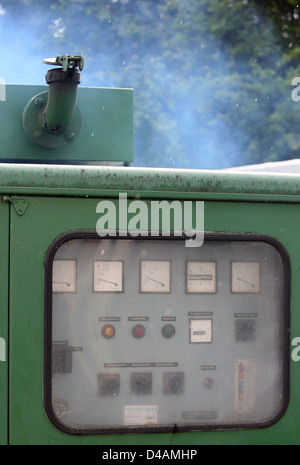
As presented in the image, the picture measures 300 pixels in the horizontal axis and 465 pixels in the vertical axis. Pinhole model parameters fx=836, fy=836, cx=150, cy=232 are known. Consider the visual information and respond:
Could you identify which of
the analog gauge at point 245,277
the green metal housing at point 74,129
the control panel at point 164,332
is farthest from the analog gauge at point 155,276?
the green metal housing at point 74,129

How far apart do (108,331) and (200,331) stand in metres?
0.35

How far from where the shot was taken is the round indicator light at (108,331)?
3098 mm

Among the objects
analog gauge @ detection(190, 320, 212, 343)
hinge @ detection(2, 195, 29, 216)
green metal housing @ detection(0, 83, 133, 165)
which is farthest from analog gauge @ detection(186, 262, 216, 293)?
green metal housing @ detection(0, 83, 133, 165)

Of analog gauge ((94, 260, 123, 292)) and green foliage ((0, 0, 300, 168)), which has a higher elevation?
green foliage ((0, 0, 300, 168))

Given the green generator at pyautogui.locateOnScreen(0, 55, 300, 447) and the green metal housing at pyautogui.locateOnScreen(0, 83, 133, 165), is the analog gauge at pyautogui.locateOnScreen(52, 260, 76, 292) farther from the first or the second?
the green metal housing at pyautogui.locateOnScreen(0, 83, 133, 165)

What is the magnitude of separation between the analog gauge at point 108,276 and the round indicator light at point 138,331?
152 millimetres

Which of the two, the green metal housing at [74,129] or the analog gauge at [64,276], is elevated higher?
the green metal housing at [74,129]

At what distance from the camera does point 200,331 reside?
10.4ft

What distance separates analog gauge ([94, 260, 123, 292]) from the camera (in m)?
3.09

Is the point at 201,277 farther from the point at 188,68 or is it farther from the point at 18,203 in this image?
the point at 188,68

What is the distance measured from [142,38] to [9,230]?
11.4 metres

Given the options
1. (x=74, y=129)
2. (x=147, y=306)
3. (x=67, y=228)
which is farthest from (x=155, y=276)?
(x=74, y=129)

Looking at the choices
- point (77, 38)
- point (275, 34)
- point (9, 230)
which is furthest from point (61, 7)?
point (9, 230)

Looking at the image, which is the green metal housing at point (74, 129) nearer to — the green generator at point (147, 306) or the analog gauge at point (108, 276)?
the green generator at point (147, 306)
